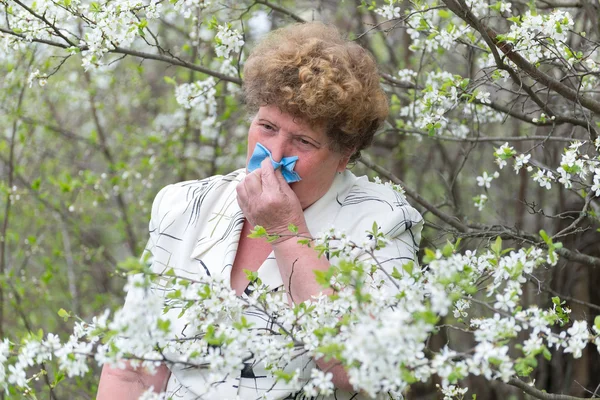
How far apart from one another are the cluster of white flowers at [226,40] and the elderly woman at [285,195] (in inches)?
16.1

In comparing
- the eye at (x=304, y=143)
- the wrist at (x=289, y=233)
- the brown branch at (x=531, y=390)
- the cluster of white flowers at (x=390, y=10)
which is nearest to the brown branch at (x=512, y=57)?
the cluster of white flowers at (x=390, y=10)

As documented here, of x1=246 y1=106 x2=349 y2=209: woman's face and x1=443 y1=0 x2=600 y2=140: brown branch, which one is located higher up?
x1=443 y1=0 x2=600 y2=140: brown branch

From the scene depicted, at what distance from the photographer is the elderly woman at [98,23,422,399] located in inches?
98.1

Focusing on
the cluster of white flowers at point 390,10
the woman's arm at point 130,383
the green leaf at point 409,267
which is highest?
the cluster of white flowers at point 390,10

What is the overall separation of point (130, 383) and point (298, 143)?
108cm

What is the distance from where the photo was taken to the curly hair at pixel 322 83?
8.48 feet

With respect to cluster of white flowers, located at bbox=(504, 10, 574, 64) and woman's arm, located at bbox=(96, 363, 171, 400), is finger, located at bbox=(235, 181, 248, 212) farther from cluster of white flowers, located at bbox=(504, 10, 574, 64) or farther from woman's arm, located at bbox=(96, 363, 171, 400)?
cluster of white flowers, located at bbox=(504, 10, 574, 64)

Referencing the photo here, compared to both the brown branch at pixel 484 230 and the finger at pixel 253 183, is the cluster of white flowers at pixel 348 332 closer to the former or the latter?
the finger at pixel 253 183

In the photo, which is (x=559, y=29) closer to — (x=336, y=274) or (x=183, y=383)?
(x=336, y=274)

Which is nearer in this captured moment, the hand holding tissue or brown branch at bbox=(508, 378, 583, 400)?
brown branch at bbox=(508, 378, 583, 400)

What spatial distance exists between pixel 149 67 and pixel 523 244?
653cm

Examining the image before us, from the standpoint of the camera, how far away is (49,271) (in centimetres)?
479

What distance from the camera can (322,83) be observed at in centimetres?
257

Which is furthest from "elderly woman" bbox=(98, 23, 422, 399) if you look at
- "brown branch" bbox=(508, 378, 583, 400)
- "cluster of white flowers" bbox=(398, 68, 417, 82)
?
"cluster of white flowers" bbox=(398, 68, 417, 82)
